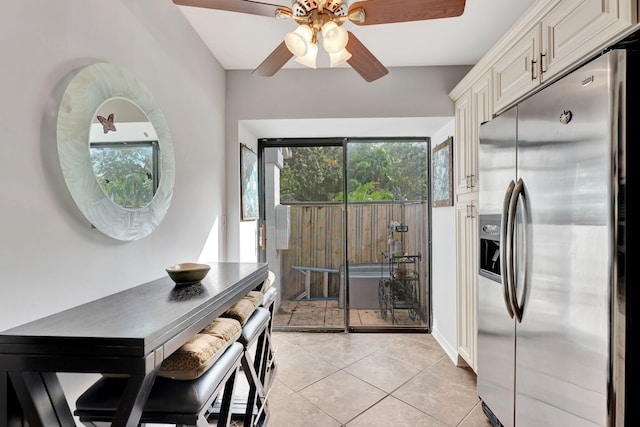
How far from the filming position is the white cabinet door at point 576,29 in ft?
3.63

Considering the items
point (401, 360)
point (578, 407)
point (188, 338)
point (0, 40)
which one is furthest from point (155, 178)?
point (401, 360)

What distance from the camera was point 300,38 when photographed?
52.4 inches

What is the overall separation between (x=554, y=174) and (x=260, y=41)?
202cm

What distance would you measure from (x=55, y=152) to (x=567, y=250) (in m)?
1.88

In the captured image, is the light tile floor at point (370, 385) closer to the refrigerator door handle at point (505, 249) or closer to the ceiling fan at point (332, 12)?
the refrigerator door handle at point (505, 249)

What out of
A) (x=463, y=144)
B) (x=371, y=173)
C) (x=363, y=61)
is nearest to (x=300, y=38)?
(x=363, y=61)

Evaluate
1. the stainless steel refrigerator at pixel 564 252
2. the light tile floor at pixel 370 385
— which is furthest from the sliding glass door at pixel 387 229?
the stainless steel refrigerator at pixel 564 252

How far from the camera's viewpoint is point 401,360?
8.70 feet

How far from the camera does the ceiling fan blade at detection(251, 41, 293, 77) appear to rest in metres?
1.57

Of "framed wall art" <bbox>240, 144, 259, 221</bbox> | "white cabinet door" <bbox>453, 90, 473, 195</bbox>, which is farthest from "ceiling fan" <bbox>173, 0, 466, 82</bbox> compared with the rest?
"framed wall art" <bbox>240, 144, 259, 221</bbox>

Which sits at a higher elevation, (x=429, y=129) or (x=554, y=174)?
(x=429, y=129)

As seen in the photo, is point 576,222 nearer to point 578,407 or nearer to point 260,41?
point 578,407

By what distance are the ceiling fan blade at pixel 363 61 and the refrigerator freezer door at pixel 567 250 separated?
756 mm

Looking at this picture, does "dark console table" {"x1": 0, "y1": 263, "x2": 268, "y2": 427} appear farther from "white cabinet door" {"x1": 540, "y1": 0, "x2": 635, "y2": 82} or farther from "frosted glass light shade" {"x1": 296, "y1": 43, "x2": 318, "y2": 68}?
"white cabinet door" {"x1": 540, "y1": 0, "x2": 635, "y2": 82}
